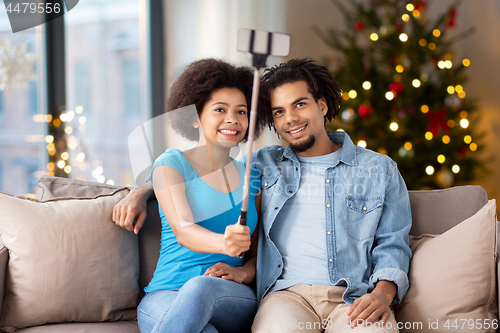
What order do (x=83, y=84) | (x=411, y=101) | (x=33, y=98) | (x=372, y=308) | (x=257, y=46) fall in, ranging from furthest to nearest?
(x=83, y=84)
(x=33, y=98)
(x=411, y=101)
(x=372, y=308)
(x=257, y=46)

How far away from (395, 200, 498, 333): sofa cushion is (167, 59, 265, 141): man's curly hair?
73 cm

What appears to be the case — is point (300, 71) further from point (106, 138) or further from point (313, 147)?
point (106, 138)

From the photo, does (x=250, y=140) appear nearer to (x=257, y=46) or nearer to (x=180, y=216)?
(x=257, y=46)

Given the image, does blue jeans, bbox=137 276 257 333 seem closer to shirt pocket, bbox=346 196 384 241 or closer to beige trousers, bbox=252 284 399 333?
beige trousers, bbox=252 284 399 333

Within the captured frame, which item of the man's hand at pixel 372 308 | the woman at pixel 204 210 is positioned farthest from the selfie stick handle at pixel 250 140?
the man's hand at pixel 372 308

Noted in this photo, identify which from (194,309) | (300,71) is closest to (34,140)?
(300,71)

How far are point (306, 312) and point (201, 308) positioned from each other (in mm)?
330

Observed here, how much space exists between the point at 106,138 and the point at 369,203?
2.40m

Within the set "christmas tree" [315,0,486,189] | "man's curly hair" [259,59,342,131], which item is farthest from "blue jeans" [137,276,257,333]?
"christmas tree" [315,0,486,189]

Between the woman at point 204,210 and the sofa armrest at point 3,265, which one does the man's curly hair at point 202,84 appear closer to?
the woman at point 204,210

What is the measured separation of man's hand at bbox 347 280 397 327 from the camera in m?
1.10

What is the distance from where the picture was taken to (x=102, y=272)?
126 cm

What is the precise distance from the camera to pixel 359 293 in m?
1.22

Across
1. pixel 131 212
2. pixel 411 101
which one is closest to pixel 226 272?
pixel 131 212
